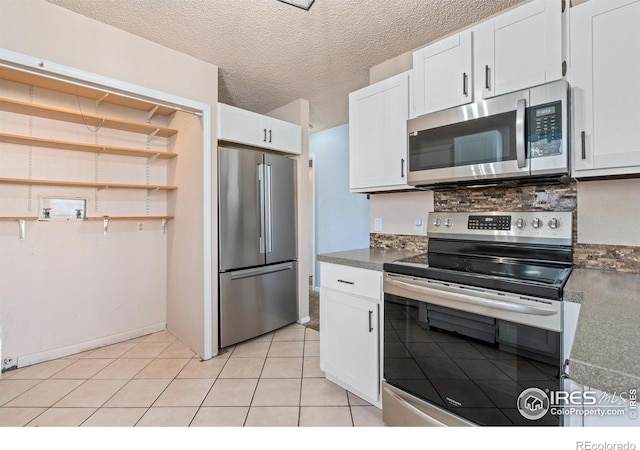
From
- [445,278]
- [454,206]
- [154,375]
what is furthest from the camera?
[154,375]

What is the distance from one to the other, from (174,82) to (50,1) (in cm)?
78

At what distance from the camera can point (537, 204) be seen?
5.51 feet

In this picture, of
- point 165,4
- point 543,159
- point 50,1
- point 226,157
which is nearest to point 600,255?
point 543,159

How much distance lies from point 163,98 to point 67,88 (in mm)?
813

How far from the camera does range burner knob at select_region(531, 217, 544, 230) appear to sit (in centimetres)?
161

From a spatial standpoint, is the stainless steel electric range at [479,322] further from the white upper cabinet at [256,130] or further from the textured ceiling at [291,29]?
the white upper cabinet at [256,130]

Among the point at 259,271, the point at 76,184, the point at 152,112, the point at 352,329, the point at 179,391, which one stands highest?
the point at 152,112

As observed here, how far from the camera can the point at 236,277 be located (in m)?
2.68

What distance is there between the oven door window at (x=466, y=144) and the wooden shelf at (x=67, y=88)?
2156mm

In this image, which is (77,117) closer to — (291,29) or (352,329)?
(291,29)

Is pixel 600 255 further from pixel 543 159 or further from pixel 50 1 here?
pixel 50 1

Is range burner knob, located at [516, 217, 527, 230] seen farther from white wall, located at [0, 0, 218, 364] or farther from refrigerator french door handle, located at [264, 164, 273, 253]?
white wall, located at [0, 0, 218, 364]

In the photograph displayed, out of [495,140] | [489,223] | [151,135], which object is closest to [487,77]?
[495,140]

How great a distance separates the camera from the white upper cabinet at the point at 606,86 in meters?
1.26
